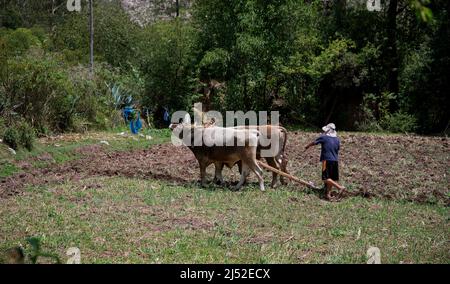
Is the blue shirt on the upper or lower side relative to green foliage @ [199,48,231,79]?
lower

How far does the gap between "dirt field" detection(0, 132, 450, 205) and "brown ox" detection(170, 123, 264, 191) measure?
87 centimetres

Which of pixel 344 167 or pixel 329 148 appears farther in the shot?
A: pixel 344 167

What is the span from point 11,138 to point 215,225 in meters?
8.42

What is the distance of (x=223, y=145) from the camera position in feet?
37.8

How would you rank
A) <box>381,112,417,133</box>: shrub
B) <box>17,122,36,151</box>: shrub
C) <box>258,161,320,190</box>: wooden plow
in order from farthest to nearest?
<box>381,112,417,133</box>: shrub, <box>17,122,36,151</box>: shrub, <box>258,161,320,190</box>: wooden plow

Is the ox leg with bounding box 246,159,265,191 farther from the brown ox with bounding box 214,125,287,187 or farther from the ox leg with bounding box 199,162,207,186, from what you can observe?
the ox leg with bounding box 199,162,207,186

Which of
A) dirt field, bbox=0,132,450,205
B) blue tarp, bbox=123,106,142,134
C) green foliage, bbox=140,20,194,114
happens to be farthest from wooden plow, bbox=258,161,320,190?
green foliage, bbox=140,20,194,114

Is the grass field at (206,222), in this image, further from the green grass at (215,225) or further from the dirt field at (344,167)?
the dirt field at (344,167)

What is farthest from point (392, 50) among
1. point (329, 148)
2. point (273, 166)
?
point (329, 148)

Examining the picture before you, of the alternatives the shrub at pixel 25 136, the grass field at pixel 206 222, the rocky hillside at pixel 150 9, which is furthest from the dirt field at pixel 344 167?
the rocky hillside at pixel 150 9

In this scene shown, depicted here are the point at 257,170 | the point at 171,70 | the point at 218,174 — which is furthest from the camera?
the point at 171,70

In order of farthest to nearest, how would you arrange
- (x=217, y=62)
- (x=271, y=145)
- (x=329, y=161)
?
1. (x=217, y=62)
2. (x=271, y=145)
3. (x=329, y=161)

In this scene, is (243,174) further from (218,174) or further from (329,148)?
→ (329,148)

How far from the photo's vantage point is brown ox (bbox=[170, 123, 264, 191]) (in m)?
11.3
